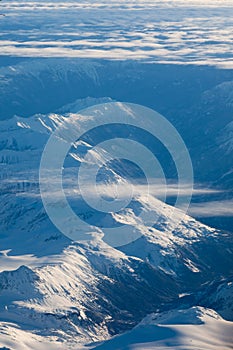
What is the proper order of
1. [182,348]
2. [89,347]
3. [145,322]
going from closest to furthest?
[182,348] < [89,347] < [145,322]

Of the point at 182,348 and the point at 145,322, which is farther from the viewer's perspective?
the point at 145,322

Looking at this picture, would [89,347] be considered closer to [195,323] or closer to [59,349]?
[59,349]

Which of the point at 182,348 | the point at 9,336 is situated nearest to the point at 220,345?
the point at 182,348

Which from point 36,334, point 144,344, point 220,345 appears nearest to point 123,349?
point 144,344

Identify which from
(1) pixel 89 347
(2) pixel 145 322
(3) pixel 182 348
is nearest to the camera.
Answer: (3) pixel 182 348

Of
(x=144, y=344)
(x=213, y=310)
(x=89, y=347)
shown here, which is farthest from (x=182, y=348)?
(x=213, y=310)

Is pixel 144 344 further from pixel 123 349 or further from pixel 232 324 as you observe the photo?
pixel 232 324

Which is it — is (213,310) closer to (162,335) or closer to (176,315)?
(176,315)

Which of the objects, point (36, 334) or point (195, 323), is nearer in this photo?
point (195, 323)
